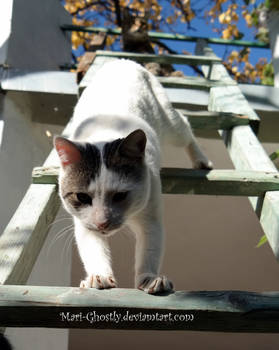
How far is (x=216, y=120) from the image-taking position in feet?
7.55

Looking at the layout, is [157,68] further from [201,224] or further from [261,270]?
[261,270]

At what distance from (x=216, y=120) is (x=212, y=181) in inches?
22.4

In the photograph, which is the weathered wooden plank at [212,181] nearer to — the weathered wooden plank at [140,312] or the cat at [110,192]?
the cat at [110,192]

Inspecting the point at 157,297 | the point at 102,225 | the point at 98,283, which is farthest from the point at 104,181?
the point at 157,297

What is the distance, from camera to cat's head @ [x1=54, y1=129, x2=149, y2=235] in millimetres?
1553

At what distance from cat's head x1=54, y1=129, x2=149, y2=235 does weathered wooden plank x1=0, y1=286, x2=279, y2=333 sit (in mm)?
528

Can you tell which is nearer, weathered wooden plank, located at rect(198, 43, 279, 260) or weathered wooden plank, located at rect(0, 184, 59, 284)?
weathered wooden plank, located at rect(0, 184, 59, 284)

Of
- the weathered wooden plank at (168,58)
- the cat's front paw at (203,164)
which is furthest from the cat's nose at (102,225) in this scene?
the weathered wooden plank at (168,58)

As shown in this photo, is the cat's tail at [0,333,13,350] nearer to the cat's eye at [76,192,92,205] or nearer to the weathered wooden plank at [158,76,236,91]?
the cat's eye at [76,192,92,205]

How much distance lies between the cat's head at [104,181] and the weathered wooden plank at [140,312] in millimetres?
528

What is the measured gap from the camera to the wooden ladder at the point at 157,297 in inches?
39.2

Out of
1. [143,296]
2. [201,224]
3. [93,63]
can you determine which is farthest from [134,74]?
[201,224]

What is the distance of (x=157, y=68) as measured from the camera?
365 centimetres

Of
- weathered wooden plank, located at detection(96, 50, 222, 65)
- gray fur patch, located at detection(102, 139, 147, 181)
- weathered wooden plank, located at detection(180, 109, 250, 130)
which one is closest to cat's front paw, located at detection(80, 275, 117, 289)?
gray fur patch, located at detection(102, 139, 147, 181)
